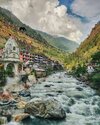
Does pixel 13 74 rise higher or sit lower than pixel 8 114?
higher

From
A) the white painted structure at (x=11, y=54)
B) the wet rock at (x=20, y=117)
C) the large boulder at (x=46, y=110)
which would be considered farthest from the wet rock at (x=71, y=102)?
the white painted structure at (x=11, y=54)

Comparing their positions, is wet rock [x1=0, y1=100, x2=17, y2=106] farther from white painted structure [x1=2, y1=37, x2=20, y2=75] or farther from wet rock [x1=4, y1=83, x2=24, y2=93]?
white painted structure [x1=2, y1=37, x2=20, y2=75]

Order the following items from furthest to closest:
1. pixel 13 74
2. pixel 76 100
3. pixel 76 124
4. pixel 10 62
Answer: pixel 10 62 < pixel 13 74 < pixel 76 100 < pixel 76 124

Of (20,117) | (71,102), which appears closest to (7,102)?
(20,117)

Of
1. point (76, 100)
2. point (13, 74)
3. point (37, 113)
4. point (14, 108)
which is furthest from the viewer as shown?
point (13, 74)

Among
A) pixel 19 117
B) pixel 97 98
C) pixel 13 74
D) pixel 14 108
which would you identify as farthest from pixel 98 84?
pixel 19 117

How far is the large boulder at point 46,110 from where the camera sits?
51.3m

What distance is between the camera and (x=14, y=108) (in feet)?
187

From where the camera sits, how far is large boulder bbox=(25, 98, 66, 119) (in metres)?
51.3

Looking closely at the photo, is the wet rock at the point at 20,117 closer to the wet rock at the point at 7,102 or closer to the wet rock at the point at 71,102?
the wet rock at the point at 7,102

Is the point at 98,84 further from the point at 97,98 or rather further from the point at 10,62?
the point at 10,62

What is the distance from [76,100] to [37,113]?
1970cm

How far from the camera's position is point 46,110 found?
2031 inches

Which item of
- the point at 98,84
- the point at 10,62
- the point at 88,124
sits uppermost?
the point at 10,62
